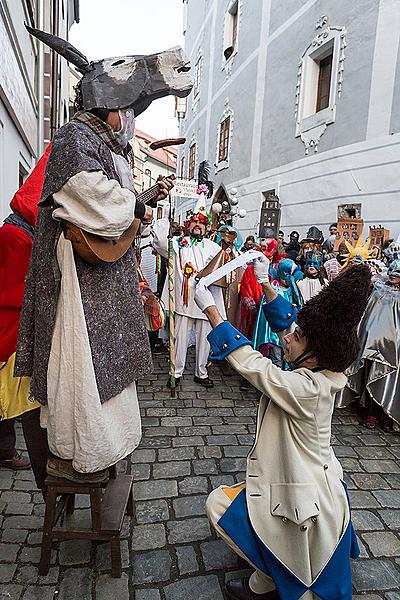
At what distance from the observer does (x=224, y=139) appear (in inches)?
611

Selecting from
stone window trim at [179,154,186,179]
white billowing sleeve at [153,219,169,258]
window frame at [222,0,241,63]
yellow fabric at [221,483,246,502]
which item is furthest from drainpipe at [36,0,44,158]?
stone window trim at [179,154,186,179]

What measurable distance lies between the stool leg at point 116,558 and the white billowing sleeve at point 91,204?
4.80 feet

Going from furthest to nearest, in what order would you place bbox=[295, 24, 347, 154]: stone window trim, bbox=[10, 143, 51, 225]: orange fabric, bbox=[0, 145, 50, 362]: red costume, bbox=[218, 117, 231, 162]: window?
1. bbox=[218, 117, 231, 162]: window
2. bbox=[295, 24, 347, 154]: stone window trim
3. bbox=[0, 145, 50, 362]: red costume
4. bbox=[10, 143, 51, 225]: orange fabric

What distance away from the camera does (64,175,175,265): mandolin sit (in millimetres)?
1427

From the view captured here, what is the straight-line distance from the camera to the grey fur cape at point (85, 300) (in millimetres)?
1508

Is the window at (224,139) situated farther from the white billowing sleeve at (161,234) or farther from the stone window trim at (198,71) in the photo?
the white billowing sleeve at (161,234)

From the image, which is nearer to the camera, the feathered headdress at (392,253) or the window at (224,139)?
the feathered headdress at (392,253)

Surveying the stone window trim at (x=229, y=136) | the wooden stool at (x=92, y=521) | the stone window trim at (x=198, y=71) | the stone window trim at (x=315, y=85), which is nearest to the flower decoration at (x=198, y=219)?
the wooden stool at (x=92, y=521)

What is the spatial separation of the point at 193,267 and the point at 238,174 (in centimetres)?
1025

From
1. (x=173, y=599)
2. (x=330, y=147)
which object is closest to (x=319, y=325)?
(x=173, y=599)

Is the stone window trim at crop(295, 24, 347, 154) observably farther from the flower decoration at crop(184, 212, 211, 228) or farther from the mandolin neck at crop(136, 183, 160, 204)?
the mandolin neck at crop(136, 183, 160, 204)

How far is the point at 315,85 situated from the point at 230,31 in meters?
7.45

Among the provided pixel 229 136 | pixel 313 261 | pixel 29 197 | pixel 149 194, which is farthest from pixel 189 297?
pixel 229 136

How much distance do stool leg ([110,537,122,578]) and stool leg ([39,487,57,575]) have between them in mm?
294
